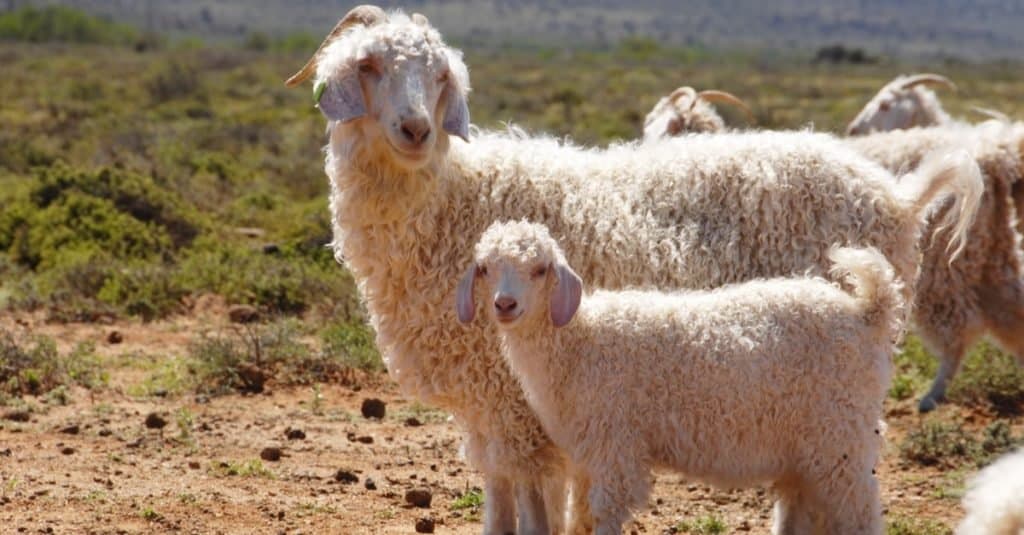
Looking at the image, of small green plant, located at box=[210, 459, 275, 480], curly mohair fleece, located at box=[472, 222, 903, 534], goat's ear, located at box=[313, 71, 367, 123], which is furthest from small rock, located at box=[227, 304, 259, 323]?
curly mohair fleece, located at box=[472, 222, 903, 534]

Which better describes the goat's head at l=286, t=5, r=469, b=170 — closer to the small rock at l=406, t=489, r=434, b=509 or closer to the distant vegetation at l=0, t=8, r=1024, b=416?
the small rock at l=406, t=489, r=434, b=509

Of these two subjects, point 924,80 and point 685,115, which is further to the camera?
point 924,80

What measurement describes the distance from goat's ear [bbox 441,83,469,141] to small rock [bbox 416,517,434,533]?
1.82m

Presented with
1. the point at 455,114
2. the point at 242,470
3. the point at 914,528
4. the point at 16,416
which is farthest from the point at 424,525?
the point at 16,416

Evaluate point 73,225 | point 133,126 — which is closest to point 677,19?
point 133,126

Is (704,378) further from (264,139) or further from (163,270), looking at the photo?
(264,139)

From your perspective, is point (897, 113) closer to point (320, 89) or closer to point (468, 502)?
point (468, 502)

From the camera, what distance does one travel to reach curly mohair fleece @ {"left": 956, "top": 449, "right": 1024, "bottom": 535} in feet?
15.8

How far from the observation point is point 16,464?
24.9 ft

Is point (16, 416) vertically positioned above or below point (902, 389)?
above

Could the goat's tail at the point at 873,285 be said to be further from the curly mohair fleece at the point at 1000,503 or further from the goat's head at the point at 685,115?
the goat's head at the point at 685,115

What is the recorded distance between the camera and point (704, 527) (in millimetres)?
6934

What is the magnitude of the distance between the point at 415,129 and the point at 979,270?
504 cm

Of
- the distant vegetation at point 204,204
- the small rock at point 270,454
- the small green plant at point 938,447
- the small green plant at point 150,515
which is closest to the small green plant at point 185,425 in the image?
the small rock at point 270,454
